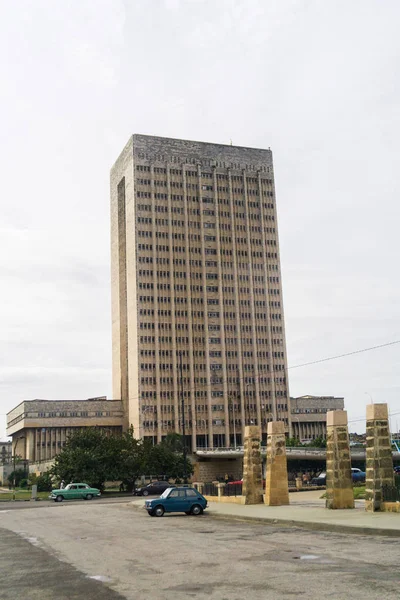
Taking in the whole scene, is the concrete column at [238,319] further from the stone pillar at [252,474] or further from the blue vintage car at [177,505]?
the blue vintage car at [177,505]

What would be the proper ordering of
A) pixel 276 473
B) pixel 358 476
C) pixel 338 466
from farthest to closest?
pixel 358 476 → pixel 276 473 → pixel 338 466

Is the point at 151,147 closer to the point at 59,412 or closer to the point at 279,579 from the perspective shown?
the point at 59,412

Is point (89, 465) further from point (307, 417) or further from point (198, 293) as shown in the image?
point (307, 417)

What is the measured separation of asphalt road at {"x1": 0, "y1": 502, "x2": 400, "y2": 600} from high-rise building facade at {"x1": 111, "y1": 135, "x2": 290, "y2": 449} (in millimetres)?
110141

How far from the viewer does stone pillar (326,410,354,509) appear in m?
30.3

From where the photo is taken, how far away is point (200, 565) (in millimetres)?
15312

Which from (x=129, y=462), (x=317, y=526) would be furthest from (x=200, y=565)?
(x=129, y=462)

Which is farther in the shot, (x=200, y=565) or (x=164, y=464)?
(x=164, y=464)

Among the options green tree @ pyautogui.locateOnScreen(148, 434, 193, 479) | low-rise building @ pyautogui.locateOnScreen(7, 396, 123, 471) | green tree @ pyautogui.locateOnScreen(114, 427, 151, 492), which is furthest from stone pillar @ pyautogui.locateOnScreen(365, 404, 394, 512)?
low-rise building @ pyautogui.locateOnScreen(7, 396, 123, 471)

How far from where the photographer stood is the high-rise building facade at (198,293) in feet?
445

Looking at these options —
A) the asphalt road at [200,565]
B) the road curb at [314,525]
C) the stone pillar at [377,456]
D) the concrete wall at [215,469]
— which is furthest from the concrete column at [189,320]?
the asphalt road at [200,565]

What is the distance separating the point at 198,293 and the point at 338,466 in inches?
4357

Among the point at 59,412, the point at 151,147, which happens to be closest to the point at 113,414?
the point at 59,412

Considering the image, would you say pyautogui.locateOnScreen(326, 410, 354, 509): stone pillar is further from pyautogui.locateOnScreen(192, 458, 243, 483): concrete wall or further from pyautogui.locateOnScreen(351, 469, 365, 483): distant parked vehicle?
pyautogui.locateOnScreen(192, 458, 243, 483): concrete wall
